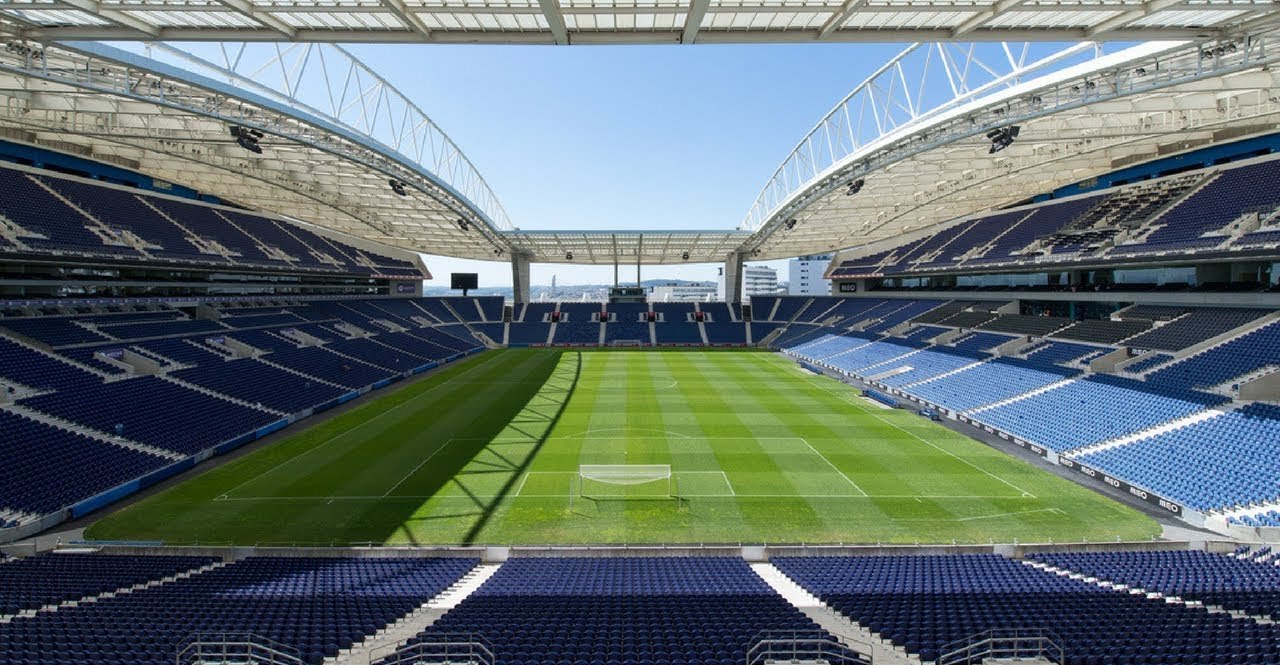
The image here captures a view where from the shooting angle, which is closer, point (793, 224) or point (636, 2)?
point (636, 2)

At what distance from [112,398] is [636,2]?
25088 mm

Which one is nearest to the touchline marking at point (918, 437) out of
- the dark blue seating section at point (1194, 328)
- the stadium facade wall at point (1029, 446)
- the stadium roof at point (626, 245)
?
the stadium facade wall at point (1029, 446)

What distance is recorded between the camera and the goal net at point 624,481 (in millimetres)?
19062

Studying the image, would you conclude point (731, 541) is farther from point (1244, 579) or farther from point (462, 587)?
point (1244, 579)

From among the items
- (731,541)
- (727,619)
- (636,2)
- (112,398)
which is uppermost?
(636,2)

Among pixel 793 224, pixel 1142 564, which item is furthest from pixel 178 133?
pixel 793 224

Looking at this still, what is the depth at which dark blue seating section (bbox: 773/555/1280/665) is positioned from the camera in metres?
8.14

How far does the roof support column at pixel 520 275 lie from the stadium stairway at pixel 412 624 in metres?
54.0

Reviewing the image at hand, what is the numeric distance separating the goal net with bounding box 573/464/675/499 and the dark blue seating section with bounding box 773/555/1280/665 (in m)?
6.18

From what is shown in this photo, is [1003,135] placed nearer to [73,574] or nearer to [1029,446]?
[1029,446]

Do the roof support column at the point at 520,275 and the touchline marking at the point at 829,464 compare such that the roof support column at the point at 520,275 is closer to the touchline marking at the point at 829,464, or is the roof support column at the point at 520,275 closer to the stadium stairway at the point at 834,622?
the touchline marking at the point at 829,464

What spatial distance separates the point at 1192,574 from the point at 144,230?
45.5 metres

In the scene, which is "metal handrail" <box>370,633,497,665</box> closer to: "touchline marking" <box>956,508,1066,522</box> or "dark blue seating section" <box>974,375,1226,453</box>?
"touchline marking" <box>956,508,1066,522</box>

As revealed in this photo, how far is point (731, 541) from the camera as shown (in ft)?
50.9
